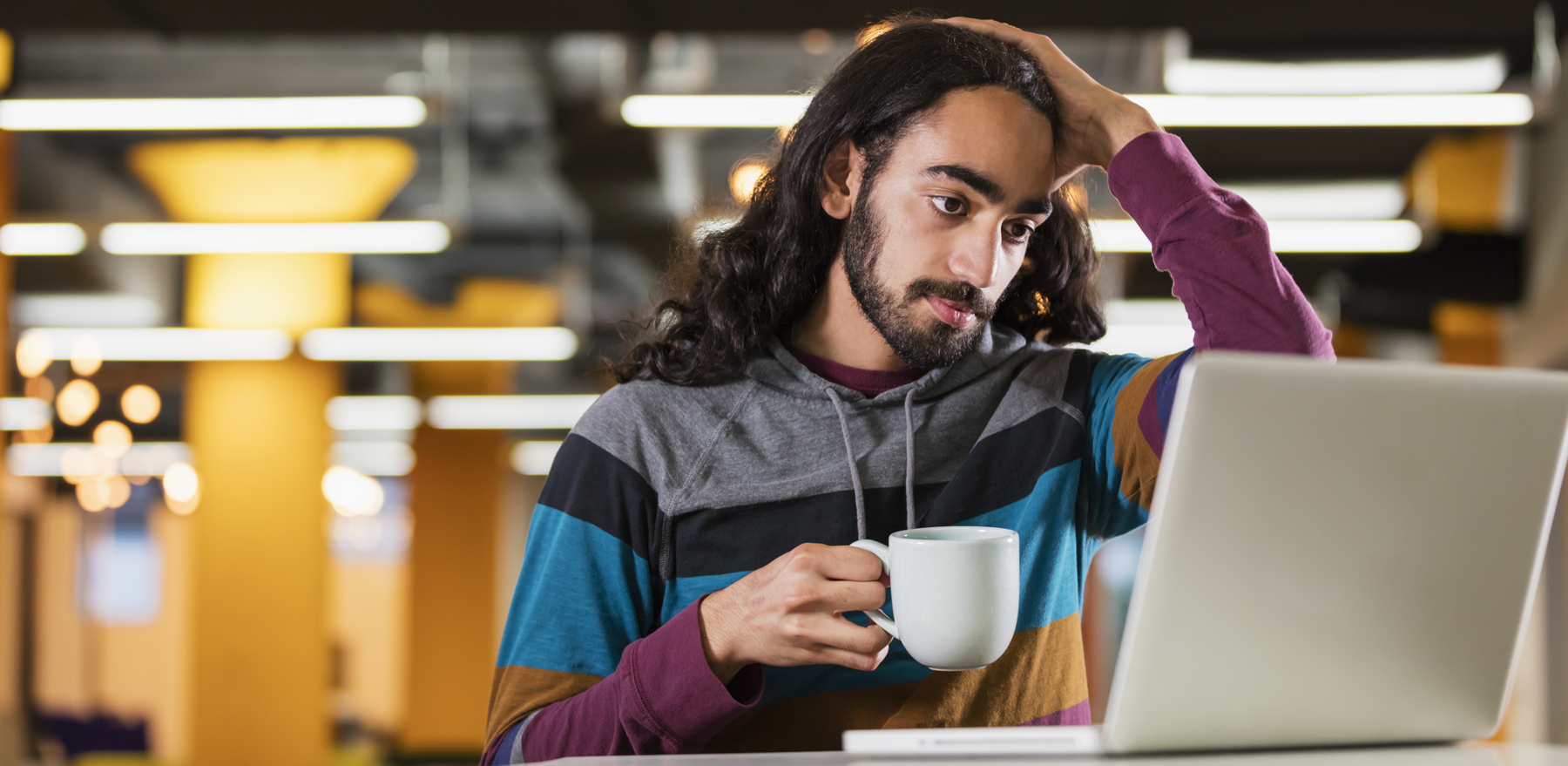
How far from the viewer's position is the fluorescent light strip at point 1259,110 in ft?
10.0

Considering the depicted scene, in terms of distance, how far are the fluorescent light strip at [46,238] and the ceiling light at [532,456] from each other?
24.5ft

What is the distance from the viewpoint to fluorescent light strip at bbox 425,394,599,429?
30.3 feet

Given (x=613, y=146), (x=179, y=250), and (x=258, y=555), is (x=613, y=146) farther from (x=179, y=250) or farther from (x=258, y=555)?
(x=258, y=555)

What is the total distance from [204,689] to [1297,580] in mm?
6515

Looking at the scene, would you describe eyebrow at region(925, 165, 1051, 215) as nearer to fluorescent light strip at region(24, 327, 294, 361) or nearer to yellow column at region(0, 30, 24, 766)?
yellow column at region(0, 30, 24, 766)

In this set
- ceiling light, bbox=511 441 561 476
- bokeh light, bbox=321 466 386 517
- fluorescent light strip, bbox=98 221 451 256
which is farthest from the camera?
bokeh light, bbox=321 466 386 517

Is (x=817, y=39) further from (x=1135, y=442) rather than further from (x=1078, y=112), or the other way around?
(x=1135, y=442)

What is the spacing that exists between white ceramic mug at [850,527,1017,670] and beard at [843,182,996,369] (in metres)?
0.46

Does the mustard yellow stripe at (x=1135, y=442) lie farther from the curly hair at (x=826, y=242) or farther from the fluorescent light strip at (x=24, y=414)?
the fluorescent light strip at (x=24, y=414)

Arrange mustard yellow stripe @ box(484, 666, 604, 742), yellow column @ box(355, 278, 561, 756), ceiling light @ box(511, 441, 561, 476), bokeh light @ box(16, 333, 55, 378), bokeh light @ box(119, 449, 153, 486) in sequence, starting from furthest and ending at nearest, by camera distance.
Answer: bokeh light @ box(119, 449, 153, 486)
ceiling light @ box(511, 441, 561, 476)
yellow column @ box(355, 278, 561, 756)
bokeh light @ box(16, 333, 55, 378)
mustard yellow stripe @ box(484, 666, 604, 742)

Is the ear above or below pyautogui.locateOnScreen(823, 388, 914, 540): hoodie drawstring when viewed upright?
above

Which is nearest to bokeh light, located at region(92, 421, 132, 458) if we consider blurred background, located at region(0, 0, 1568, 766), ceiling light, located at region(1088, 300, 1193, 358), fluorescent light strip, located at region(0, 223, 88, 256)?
blurred background, located at region(0, 0, 1568, 766)

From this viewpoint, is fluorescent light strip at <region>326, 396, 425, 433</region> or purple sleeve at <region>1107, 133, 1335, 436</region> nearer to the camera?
purple sleeve at <region>1107, 133, 1335, 436</region>

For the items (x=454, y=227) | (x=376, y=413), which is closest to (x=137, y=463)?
(x=376, y=413)
